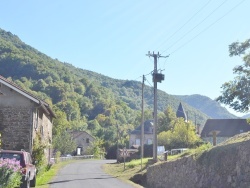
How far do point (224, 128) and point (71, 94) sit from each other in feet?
237

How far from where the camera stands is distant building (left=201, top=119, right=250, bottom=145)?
83.6 m

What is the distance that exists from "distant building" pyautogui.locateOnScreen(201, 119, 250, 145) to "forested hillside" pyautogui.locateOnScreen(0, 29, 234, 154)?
20936mm

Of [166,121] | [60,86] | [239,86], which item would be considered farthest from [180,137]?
[60,86]

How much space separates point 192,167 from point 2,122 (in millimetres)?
15943

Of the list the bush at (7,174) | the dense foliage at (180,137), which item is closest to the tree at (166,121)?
the dense foliage at (180,137)

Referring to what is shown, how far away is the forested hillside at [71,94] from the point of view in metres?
112

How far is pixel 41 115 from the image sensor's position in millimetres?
34250

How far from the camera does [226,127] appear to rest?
8662 centimetres

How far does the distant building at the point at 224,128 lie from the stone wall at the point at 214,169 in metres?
63.5

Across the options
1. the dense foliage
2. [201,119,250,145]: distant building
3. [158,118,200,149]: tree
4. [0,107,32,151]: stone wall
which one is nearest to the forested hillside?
[201,119,250,145]: distant building

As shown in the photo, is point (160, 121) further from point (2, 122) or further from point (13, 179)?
point (13, 179)

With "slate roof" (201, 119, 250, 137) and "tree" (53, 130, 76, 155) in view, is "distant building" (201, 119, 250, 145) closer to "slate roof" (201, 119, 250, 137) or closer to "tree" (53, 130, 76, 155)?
"slate roof" (201, 119, 250, 137)

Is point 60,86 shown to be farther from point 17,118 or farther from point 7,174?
point 7,174

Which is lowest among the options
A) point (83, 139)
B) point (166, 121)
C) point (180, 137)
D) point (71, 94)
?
point (83, 139)
